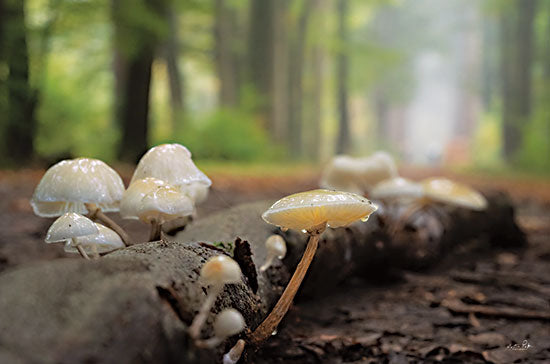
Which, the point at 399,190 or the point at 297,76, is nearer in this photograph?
the point at 399,190

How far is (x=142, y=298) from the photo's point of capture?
979 mm

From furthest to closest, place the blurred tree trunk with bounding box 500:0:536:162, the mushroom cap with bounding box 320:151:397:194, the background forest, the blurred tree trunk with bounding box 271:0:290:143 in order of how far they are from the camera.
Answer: the blurred tree trunk with bounding box 500:0:536:162 < the blurred tree trunk with bounding box 271:0:290:143 < the background forest < the mushroom cap with bounding box 320:151:397:194

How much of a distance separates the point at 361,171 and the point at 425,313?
1.15 m

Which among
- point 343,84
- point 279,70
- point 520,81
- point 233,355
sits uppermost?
point 279,70

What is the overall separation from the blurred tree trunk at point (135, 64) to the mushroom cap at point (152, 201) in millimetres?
5782

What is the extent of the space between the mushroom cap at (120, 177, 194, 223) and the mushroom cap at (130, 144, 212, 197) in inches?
4.6

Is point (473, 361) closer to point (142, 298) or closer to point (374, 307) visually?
point (374, 307)

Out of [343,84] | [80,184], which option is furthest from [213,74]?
[80,184]

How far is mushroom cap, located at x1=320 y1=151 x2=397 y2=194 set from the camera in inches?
119

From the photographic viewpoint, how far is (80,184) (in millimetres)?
1399

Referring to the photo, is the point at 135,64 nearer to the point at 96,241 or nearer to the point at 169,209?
the point at 96,241

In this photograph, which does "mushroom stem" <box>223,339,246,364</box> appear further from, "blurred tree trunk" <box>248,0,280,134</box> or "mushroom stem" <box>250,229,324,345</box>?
"blurred tree trunk" <box>248,0,280,134</box>

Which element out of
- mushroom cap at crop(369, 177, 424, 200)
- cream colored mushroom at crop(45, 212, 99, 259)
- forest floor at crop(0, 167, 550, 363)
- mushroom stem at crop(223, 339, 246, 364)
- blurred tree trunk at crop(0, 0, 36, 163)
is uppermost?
blurred tree trunk at crop(0, 0, 36, 163)
